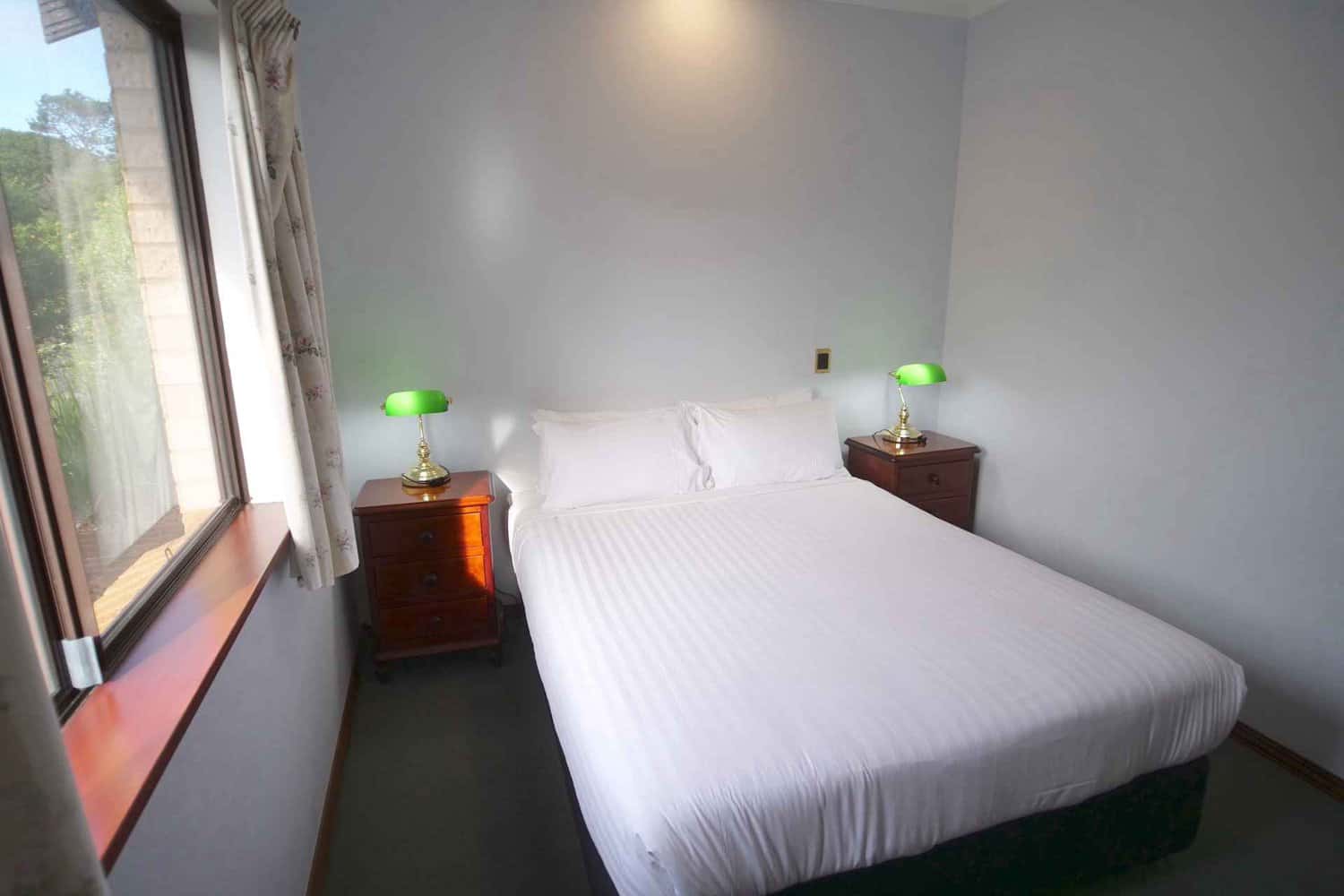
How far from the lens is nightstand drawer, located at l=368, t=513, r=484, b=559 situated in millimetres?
2334

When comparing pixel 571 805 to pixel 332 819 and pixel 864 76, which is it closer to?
pixel 332 819

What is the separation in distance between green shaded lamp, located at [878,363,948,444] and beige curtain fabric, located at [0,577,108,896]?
2.95 m

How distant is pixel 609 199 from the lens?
270 centimetres

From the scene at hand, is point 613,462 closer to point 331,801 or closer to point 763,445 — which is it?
point 763,445

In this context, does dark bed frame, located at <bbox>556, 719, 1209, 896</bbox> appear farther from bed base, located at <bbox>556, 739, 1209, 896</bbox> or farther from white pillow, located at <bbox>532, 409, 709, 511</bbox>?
white pillow, located at <bbox>532, 409, 709, 511</bbox>

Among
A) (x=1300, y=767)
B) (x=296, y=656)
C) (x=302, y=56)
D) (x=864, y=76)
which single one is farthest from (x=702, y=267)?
(x=1300, y=767)

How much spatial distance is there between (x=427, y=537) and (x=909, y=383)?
2.14 m

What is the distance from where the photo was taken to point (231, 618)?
1.20 meters

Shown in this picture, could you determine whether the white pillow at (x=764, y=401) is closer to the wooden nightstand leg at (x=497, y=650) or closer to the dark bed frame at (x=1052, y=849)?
the wooden nightstand leg at (x=497, y=650)

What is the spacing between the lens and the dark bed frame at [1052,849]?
1.32m

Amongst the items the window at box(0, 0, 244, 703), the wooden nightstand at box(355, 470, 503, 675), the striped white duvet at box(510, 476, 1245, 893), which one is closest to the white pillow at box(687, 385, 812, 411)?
the striped white duvet at box(510, 476, 1245, 893)

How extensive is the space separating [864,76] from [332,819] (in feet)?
11.0

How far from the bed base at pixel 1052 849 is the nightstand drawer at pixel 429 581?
3.47 feet

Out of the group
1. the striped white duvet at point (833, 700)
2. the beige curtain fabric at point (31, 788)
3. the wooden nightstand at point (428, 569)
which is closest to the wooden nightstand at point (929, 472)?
the striped white duvet at point (833, 700)
